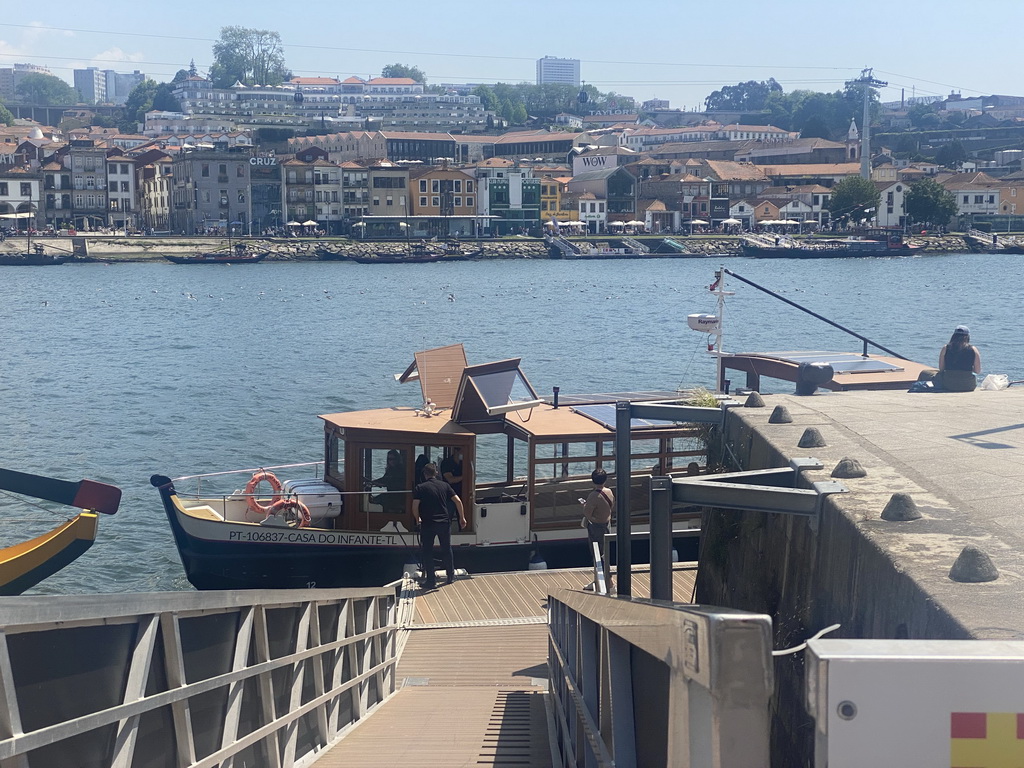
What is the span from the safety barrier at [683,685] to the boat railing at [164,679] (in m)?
1.28

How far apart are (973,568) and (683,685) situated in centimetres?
216

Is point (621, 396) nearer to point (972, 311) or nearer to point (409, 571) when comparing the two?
point (409, 571)

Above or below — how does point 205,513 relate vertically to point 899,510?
below

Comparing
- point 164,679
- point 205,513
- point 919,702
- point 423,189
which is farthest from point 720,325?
point 423,189

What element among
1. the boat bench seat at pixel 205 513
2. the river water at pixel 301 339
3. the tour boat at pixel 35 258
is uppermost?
the boat bench seat at pixel 205 513

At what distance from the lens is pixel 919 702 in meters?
1.91

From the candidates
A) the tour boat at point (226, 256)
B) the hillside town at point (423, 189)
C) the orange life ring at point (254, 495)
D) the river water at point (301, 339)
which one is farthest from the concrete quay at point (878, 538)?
the hillside town at point (423, 189)

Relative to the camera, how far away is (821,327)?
6325 centimetres

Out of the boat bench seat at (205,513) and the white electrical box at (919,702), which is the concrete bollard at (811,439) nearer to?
the white electrical box at (919,702)

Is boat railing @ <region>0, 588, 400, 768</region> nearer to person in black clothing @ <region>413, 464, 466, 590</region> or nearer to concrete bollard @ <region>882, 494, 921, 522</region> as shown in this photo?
concrete bollard @ <region>882, 494, 921, 522</region>

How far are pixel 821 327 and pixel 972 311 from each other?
10568 millimetres

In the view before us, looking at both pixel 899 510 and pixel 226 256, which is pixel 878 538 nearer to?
pixel 899 510

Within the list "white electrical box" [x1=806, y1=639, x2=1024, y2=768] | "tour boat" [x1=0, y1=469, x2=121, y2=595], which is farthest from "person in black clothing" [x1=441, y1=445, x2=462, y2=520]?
"white electrical box" [x1=806, y1=639, x2=1024, y2=768]

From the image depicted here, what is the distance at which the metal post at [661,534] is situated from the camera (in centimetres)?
565
